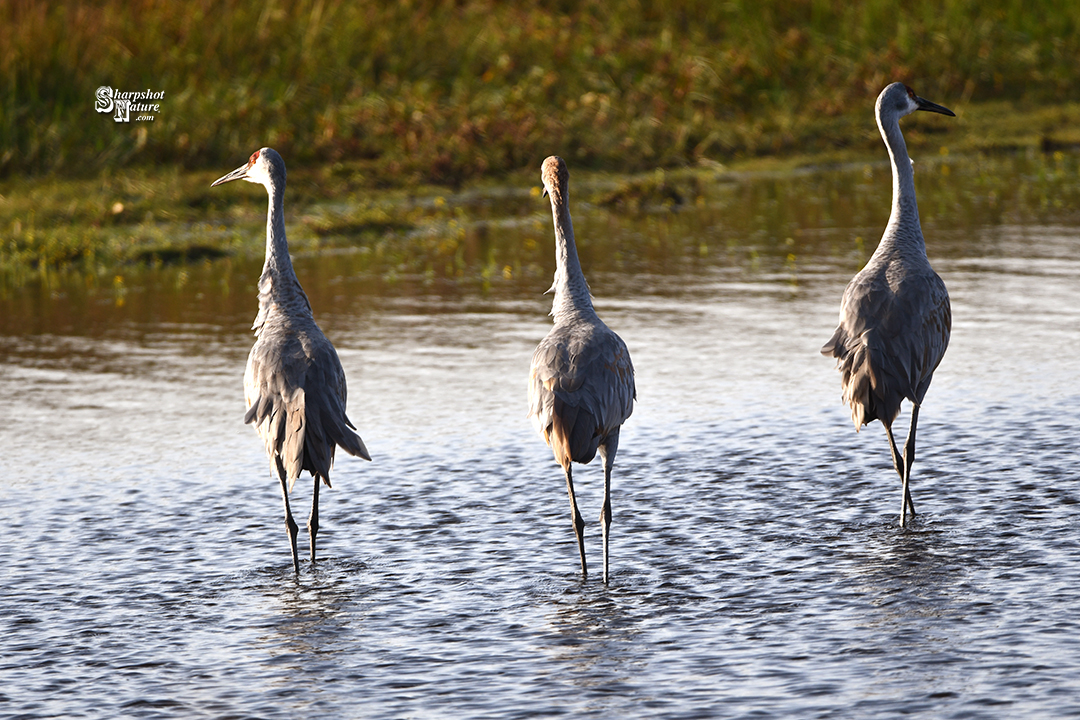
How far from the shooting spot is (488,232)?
53.2 ft

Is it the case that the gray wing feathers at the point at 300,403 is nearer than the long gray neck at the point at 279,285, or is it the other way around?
the gray wing feathers at the point at 300,403

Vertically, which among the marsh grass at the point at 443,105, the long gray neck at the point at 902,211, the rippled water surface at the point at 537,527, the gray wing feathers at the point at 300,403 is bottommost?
the rippled water surface at the point at 537,527

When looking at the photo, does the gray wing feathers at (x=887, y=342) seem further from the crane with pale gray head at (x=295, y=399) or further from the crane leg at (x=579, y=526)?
the crane with pale gray head at (x=295, y=399)

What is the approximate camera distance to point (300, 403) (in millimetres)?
6785

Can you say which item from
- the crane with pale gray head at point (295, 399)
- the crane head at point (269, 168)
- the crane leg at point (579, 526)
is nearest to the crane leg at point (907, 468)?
the crane leg at point (579, 526)

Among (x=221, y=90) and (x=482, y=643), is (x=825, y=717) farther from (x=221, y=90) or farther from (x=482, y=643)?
(x=221, y=90)

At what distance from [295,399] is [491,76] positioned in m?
14.8

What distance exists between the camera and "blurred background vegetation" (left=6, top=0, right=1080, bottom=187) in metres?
18.2

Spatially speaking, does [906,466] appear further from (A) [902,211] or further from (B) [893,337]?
(A) [902,211]

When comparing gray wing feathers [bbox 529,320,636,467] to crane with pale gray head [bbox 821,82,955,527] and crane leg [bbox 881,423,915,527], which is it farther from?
crane leg [bbox 881,423,915,527]

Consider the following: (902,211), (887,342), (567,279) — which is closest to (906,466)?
(887,342)

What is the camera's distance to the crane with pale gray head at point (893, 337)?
724cm

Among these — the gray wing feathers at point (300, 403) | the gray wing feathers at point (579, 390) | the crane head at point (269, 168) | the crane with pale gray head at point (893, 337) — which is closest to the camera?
the gray wing feathers at point (579, 390)

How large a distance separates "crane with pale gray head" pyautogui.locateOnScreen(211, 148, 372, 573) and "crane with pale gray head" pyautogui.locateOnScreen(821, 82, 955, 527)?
7.88ft
